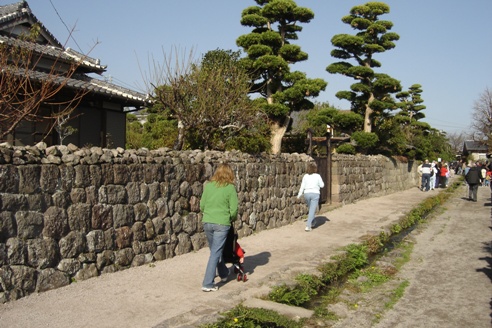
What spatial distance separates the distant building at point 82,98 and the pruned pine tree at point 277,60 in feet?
20.5

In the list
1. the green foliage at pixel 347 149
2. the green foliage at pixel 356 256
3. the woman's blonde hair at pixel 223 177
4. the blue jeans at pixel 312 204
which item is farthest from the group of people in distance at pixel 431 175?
the woman's blonde hair at pixel 223 177

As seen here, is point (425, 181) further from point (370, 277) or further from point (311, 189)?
point (370, 277)

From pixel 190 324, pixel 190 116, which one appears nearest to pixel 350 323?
pixel 190 324

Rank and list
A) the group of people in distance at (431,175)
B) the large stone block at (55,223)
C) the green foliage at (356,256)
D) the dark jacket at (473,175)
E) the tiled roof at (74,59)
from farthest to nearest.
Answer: the group of people in distance at (431,175)
the dark jacket at (473,175)
the tiled roof at (74,59)
the green foliage at (356,256)
the large stone block at (55,223)

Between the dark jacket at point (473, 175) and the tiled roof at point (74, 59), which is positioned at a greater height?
the tiled roof at point (74, 59)

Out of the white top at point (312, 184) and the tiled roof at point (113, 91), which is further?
the tiled roof at point (113, 91)

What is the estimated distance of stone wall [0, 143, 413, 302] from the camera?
574cm

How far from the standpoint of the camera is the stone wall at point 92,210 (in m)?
5.74

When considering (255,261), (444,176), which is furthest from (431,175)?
(255,261)

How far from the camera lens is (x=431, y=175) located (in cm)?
2773

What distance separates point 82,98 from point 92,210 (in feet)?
24.4

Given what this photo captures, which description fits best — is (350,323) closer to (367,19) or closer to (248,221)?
(248,221)

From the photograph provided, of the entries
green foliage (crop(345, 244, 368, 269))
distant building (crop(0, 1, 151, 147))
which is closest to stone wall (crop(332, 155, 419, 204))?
distant building (crop(0, 1, 151, 147))

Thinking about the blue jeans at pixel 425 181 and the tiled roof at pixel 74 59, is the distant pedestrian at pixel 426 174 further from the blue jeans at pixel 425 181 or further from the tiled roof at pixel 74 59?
the tiled roof at pixel 74 59
